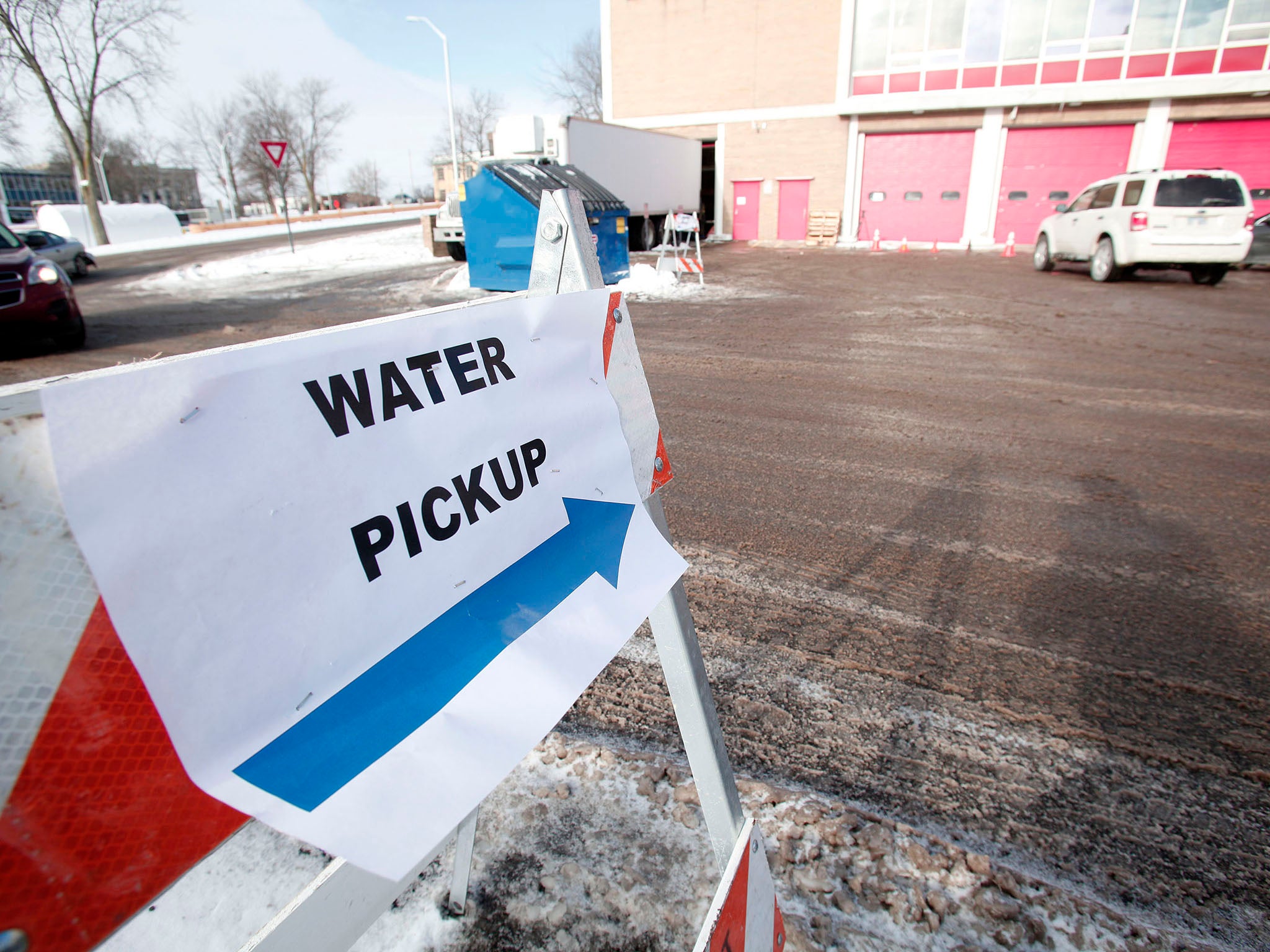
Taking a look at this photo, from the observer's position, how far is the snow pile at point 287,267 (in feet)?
49.3

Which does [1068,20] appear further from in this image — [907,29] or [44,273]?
[44,273]

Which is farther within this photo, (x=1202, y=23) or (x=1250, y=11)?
(x=1202, y=23)

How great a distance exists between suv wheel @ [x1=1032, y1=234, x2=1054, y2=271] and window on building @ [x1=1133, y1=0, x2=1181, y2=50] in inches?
375

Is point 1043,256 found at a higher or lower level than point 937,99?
lower

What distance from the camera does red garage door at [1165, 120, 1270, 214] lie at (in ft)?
62.9

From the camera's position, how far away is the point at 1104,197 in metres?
13.3

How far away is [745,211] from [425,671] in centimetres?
2662

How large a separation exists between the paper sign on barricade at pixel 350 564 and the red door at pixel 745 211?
2602cm

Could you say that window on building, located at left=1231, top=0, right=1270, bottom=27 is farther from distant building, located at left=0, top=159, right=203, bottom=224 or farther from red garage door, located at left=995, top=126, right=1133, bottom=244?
distant building, located at left=0, top=159, right=203, bottom=224

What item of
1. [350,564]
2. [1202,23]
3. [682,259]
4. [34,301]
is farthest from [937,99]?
[350,564]

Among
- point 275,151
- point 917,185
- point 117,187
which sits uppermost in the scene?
point 117,187

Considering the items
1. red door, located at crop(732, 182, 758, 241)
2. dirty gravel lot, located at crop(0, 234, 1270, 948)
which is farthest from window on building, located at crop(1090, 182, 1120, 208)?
red door, located at crop(732, 182, 758, 241)

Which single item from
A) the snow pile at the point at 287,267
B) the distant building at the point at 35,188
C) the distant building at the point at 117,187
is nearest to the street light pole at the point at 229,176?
the distant building at the point at 117,187

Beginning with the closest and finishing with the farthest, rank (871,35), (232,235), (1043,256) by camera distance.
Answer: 1. (1043,256)
2. (871,35)
3. (232,235)
